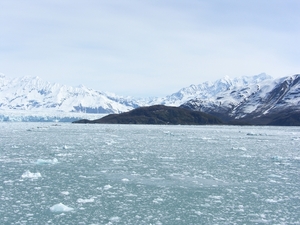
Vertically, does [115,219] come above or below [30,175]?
below

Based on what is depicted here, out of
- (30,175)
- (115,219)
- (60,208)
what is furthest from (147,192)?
(30,175)

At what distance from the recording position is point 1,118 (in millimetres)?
175375

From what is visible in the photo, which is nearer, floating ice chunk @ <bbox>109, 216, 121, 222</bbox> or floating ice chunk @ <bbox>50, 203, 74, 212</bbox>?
floating ice chunk @ <bbox>109, 216, 121, 222</bbox>

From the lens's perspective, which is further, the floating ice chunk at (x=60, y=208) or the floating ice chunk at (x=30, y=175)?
the floating ice chunk at (x=30, y=175)

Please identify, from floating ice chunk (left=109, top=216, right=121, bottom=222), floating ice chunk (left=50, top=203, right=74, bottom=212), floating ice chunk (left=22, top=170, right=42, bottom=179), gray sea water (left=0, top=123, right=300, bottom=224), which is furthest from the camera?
floating ice chunk (left=22, top=170, right=42, bottom=179)

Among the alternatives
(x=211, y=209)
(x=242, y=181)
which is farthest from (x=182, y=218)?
(x=242, y=181)

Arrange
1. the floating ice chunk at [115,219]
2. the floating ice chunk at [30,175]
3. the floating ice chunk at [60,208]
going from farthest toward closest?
the floating ice chunk at [30,175]
the floating ice chunk at [60,208]
the floating ice chunk at [115,219]

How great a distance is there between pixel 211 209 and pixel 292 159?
724 inches

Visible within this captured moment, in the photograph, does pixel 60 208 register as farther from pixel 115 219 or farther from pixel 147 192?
pixel 147 192

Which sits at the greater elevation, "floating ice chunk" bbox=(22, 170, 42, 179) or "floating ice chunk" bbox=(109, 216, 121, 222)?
"floating ice chunk" bbox=(22, 170, 42, 179)

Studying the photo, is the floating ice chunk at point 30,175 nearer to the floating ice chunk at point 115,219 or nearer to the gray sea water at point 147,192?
the gray sea water at point 147,192

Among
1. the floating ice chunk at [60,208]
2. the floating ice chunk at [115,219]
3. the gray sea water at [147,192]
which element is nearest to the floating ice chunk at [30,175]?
the gray sea water at [147,192]

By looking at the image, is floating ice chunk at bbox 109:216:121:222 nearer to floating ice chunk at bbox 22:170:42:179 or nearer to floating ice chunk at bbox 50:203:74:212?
floating ice chunk at bbox 50:203:74:212

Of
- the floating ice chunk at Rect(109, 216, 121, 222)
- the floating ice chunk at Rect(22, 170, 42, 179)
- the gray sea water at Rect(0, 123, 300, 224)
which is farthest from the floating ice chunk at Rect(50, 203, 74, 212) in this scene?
the floating ice chunk at Rect(22, 170, 42, 179)
